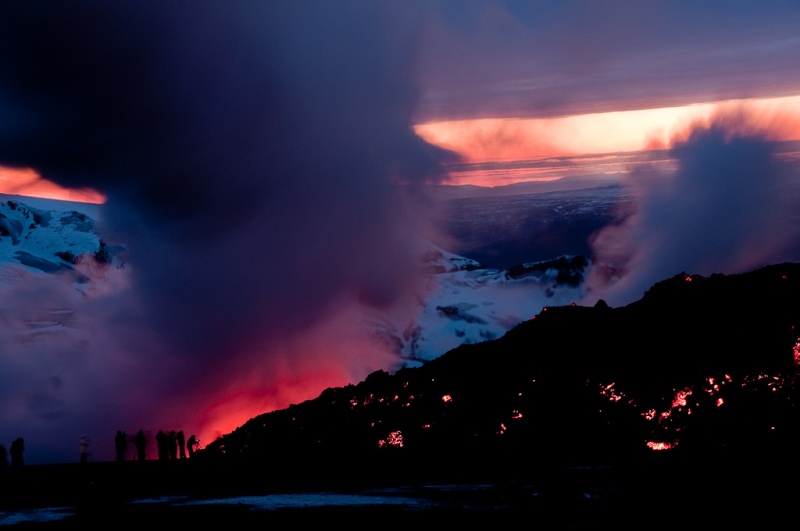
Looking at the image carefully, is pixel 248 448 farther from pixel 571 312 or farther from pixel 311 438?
pixel 571 312

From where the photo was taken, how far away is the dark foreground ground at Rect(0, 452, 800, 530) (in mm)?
31500

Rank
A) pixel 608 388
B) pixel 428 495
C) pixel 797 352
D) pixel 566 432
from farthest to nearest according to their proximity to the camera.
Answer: pixel 608 388 < pixel 797 352 < pixel 566 432 < pixel 428 495

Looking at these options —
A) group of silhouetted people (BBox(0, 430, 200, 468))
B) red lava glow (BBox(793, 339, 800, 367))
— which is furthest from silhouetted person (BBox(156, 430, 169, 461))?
red lava glow (BBox(793, 339, 800, 367))

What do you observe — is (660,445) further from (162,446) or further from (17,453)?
(17,453)

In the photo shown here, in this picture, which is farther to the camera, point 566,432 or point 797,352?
point 797,352

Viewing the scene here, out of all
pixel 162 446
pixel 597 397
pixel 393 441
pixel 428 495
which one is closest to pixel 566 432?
pixel 597 397

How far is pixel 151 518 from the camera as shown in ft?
111

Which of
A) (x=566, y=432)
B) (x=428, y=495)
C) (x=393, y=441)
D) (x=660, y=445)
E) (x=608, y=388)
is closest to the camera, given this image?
(x=428, y=495)

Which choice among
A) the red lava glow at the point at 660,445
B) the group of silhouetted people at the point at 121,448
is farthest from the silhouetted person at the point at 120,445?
the red lava glow at the point at 660,445

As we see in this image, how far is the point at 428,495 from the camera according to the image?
37.5m

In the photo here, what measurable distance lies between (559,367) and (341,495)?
2246 cm

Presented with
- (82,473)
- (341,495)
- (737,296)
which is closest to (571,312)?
(737,296)

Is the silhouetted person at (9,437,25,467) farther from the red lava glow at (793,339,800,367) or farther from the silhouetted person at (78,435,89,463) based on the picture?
the red lava glow at (793,339,800,367)

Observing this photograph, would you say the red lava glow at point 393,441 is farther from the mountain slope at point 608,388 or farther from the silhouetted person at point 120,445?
the silhouetted person at point 120,445
